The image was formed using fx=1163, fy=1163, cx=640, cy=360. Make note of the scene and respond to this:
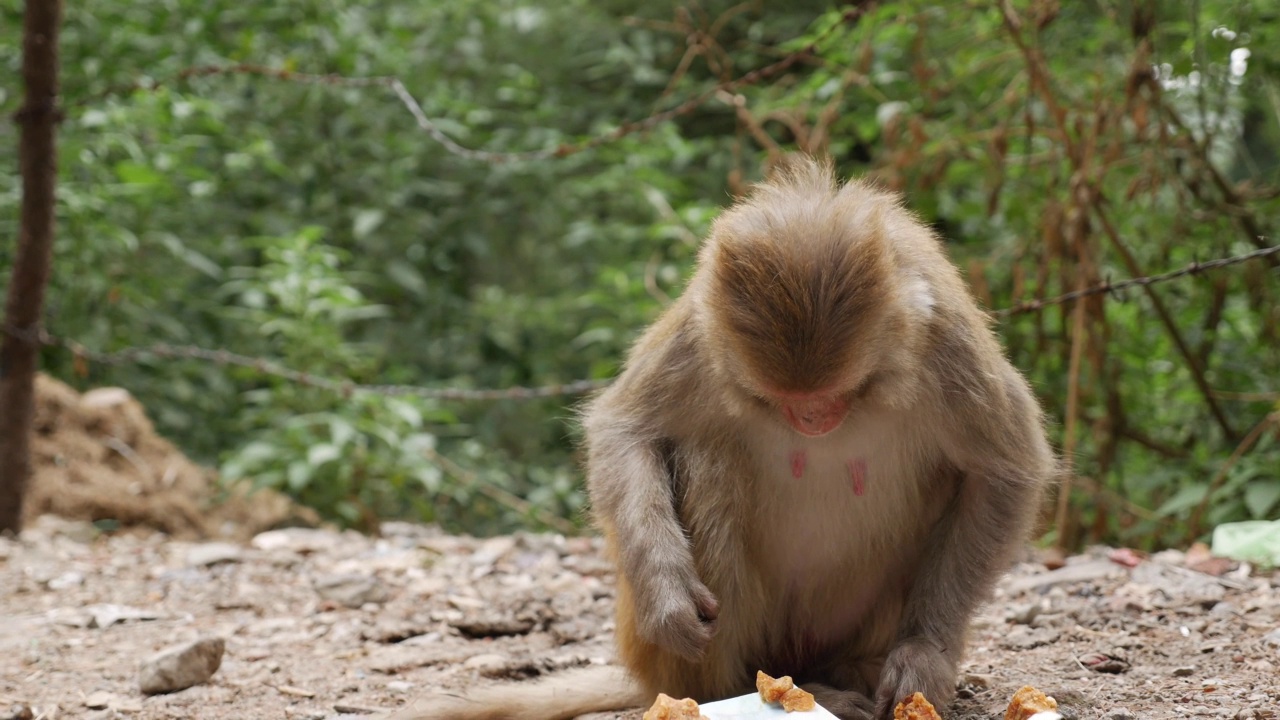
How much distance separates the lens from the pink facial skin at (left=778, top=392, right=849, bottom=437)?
305 cm

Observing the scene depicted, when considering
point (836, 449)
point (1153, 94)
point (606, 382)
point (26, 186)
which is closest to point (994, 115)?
point (1153, 94)

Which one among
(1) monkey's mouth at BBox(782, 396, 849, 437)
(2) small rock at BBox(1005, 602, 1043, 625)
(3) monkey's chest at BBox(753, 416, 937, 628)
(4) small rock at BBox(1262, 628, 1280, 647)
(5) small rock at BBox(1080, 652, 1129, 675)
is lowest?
(2) small rock at BBox(1005, 602, 1043, 625)

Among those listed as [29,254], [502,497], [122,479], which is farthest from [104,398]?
[502,497]

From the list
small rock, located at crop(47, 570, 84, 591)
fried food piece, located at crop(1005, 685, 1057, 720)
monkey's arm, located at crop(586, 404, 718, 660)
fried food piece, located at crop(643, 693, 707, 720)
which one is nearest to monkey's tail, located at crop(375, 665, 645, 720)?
monkey's arm, located at crop(586, 404, 718, 660)

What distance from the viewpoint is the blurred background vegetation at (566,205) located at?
607cm

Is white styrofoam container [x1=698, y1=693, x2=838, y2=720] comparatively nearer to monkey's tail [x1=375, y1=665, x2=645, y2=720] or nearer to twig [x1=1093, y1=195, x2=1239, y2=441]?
monkey's tail [x1=375, y1=665, x2=645, y2=720]

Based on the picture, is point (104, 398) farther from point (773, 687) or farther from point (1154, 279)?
point (1154, 279)

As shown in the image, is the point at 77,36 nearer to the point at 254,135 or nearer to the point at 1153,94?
the point at 254,135

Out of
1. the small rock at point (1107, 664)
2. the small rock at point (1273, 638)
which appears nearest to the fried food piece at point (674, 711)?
the small rock at point (1107, 664)

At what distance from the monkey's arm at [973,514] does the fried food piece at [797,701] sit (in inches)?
13.3

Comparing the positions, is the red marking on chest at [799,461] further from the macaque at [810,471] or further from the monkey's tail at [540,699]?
the monkey's tail at [540,699]

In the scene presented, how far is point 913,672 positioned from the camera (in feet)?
10.6

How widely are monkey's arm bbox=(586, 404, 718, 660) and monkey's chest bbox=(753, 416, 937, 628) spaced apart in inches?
11.8

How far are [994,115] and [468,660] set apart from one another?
4576 mm
